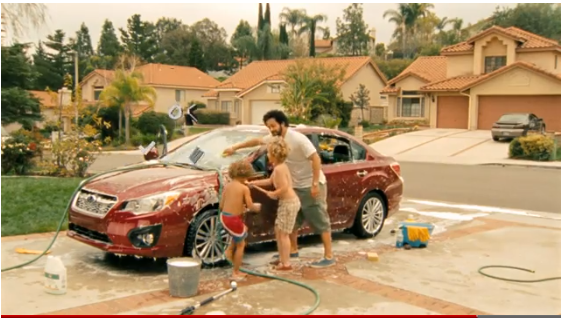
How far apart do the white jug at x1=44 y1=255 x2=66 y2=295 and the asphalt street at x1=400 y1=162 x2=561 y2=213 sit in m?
9.50

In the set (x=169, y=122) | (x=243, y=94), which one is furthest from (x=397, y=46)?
(x=169, y=122)

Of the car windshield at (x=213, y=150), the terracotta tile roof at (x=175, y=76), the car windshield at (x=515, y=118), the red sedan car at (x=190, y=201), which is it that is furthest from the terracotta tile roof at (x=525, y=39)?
the car windshield at (x=213, y=150)

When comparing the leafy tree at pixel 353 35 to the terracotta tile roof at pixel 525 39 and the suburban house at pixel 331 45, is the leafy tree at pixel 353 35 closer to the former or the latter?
the suburban house at pixel 331 45

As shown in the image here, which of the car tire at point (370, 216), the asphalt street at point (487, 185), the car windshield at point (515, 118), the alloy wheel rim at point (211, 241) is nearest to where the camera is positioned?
the alloy wheel rim at point (211, 241)

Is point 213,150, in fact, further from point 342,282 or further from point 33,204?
point 33,204

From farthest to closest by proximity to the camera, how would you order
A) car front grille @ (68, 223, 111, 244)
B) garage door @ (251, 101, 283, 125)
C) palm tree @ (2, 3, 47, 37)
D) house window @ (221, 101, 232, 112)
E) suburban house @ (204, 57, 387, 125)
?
house window @ (221, 101, 232, 112) < garage door @ (251, 101, 283, 125) < suburban house @ (204, 57, 387, 125) < palm tree @ (2, 3, 47, 37) < car front grille @ (68, 223, 111, 244)

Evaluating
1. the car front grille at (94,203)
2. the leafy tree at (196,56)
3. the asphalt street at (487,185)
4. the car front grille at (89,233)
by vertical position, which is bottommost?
the asphalt street at (487,185)

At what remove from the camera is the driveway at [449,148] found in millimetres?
26250

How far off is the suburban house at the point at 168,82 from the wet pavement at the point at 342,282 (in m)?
37.8

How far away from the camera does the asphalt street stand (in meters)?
13.8

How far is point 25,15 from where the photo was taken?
17.6m

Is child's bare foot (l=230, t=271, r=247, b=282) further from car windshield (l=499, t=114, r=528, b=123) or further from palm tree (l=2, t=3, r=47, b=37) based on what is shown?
car windshield (l=499, t=114, r=528, b=123)

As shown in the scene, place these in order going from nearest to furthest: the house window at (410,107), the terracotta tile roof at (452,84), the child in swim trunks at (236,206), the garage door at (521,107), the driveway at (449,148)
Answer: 1. the child in swim trunks at (236,206)
2. the driveway at (449,148)
3. the garage door at (521,107)
4. the terracotta tile roof at (452,84)
5. the house window at (410,107)

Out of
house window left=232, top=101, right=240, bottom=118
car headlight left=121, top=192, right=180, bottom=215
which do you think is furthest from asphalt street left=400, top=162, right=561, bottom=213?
house window left=232, top=101, right=240, bottom=118
